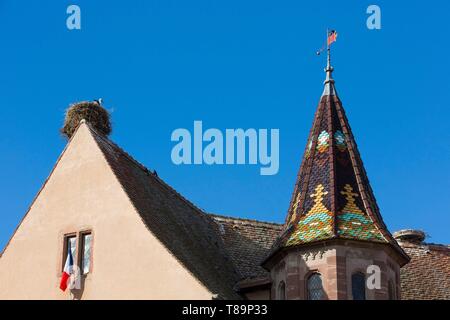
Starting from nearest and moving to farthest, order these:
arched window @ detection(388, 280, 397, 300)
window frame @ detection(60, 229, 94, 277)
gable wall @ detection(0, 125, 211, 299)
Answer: gable wall @ detection(0, 125, 211, 299) < window frame @ detection(60, 229, 94, 277) < arched window @ detection(388, 280, 397, 300)

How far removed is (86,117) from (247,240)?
19.7 ft

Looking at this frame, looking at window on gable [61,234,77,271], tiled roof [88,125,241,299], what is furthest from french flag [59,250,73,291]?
tiled roof [88,125,241,299]

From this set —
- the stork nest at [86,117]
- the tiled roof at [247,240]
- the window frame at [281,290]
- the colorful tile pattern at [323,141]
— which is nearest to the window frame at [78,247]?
the window frame at [281,290]

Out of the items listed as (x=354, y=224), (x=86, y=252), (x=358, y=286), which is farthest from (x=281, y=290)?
(x=86, y=252)

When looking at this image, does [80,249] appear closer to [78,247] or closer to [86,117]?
[78,247]

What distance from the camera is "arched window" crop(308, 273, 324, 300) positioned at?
90.8 feet

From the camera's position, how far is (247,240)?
3375 centimetres

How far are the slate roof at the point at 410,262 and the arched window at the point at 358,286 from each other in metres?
3.64

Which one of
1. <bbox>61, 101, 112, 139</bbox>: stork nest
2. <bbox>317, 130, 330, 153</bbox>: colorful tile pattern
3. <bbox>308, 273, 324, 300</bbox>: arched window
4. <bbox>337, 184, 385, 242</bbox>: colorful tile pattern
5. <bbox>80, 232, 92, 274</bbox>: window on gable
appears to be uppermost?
<bbox>61, 101, 112, 139</bbox>: stork nest

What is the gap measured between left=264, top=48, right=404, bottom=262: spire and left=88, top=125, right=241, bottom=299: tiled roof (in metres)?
1.93

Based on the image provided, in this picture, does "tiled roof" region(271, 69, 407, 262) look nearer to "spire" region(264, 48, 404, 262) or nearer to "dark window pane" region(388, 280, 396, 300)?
"spire" region(264, 48, 404, 262)

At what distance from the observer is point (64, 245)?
28.4 meters

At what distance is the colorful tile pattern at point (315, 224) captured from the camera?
28.0m
